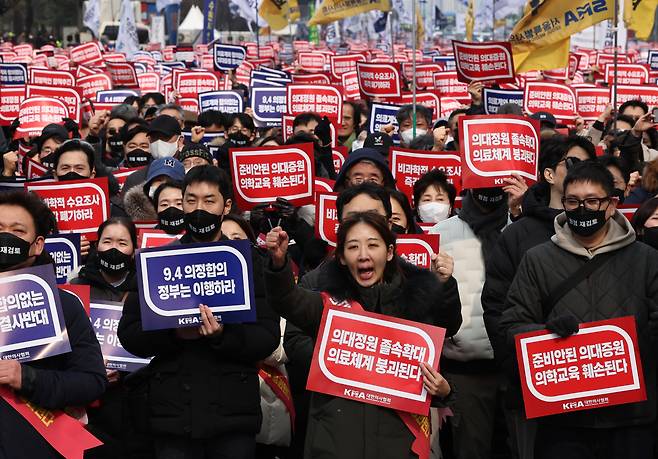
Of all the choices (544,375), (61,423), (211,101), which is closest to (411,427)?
(544,375)

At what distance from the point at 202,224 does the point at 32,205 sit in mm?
843

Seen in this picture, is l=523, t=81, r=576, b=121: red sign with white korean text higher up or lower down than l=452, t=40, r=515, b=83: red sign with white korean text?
Result: lower down

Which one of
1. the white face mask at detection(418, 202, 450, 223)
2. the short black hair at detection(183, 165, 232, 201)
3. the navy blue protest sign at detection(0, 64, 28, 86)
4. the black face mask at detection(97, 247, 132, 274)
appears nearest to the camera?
the short black hair at detection(183, 165, 232, 201)

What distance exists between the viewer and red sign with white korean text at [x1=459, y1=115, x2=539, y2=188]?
25.5ft

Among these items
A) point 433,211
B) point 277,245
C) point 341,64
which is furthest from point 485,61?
point 341,64

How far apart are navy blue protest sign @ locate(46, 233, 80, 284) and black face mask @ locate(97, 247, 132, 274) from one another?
0.88m

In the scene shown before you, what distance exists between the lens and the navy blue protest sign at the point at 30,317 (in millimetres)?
4957

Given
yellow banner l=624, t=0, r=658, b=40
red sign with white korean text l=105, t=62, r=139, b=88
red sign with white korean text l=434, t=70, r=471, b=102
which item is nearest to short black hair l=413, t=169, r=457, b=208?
yellow banner l=624, t=0, r=658, b=40

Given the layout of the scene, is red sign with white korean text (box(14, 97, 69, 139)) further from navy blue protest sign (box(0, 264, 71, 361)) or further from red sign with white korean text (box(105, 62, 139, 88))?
navy blue protest sign (box(0, 264, 71, 361))

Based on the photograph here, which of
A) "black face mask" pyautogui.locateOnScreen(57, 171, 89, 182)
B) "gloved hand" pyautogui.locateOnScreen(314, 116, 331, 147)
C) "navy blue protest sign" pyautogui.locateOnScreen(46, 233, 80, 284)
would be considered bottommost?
"navy blue protest sign" pyautogui.locateOnScreen(46, 233, 80, 284)

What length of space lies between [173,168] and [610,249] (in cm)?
397

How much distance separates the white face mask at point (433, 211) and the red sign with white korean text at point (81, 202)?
233cm

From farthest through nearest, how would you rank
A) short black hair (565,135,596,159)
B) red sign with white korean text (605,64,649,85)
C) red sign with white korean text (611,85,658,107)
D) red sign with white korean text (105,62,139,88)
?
red sign with white korean text (105,62,139,88) → red sign with white korean text (605,64,649,85) → red sign with white korean text (611,85,658,107) → short black hair (565,135,596,159)

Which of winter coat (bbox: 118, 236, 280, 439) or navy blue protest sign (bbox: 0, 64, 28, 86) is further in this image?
navy blue protest sign (bbox: 0, 64, 28, 86)
